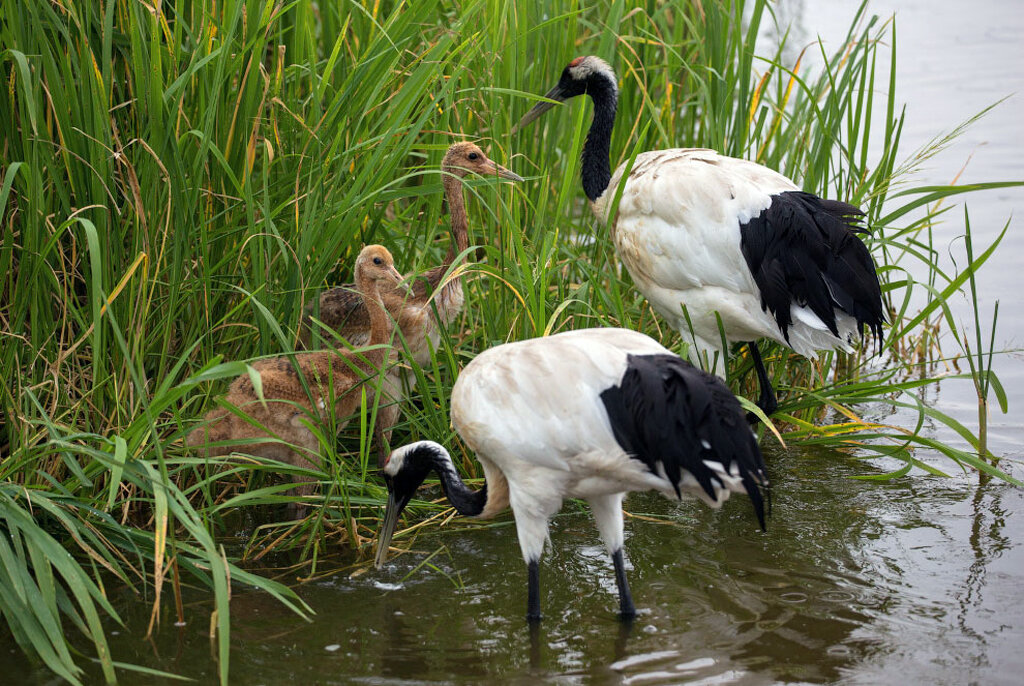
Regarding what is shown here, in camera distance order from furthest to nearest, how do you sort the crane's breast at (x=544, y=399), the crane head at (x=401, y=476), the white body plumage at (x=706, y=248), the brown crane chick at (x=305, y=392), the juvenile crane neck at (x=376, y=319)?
the white body plumage at (x=706, y=248) < the juvenile crane neck at (x=376, y=319) < the brown crane chick at (x=305, y=392) < the crane head at (x=401, y=476) < the crane's breast at (x=544, y=399)

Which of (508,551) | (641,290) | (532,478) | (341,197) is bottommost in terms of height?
(508,551)

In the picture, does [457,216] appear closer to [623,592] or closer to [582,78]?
[582,78]

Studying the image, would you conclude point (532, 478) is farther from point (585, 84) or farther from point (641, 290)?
point (585, 84)

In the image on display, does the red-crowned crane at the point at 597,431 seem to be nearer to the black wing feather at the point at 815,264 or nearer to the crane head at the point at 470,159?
the black wing feather at the point at 815,264

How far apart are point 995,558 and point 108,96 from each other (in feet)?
12.1

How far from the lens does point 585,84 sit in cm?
581

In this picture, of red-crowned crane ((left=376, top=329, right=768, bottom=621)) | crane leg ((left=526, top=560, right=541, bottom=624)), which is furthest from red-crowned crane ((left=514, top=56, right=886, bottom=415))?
crane leg ((left=526, top=560, right=541, bottom=624))

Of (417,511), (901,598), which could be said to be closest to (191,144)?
(417,511)

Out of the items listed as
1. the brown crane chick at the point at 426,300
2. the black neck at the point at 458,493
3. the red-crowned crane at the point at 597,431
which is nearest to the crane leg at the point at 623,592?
the red-crowned crane at the point at 597,431

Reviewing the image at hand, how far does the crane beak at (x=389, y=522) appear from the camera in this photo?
14.3 ft

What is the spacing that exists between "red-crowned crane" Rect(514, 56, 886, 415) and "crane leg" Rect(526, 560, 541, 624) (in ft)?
4.82

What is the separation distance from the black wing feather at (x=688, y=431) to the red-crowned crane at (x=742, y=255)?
1.35 meters

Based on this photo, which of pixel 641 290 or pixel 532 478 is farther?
pixel 641 290

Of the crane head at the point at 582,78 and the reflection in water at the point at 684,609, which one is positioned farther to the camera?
the crane head at the point at 582,78
